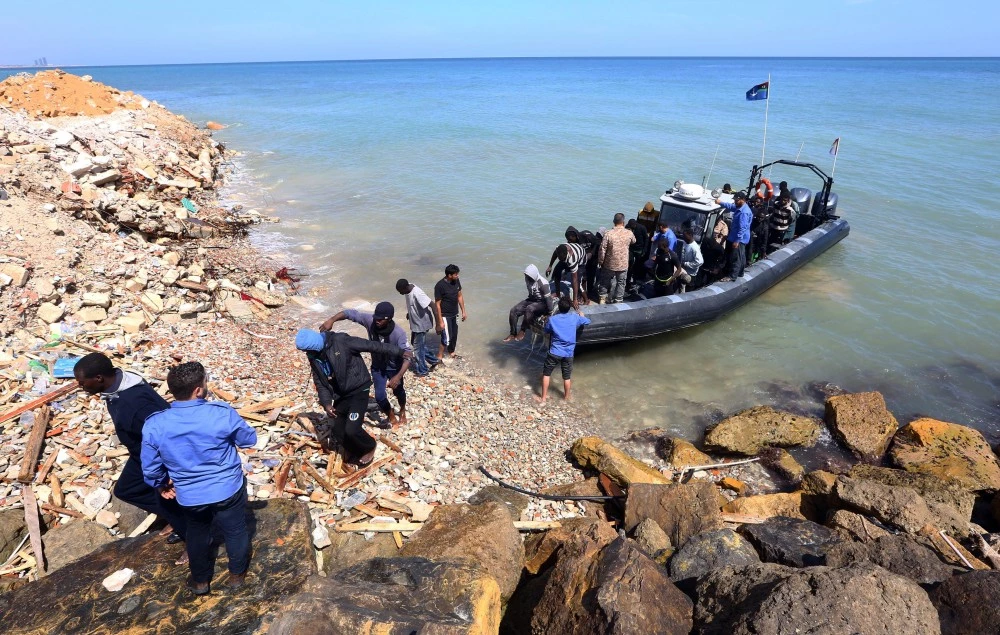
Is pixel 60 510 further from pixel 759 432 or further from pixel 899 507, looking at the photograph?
pixel 759 432

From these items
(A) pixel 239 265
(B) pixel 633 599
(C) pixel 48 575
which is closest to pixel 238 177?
(A) pixel 239 265

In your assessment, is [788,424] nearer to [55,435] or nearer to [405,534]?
[405,534]

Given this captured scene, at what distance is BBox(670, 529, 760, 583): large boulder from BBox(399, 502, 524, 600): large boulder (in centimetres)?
121

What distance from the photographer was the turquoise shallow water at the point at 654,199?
8586 mm

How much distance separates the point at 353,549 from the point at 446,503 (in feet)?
3.41

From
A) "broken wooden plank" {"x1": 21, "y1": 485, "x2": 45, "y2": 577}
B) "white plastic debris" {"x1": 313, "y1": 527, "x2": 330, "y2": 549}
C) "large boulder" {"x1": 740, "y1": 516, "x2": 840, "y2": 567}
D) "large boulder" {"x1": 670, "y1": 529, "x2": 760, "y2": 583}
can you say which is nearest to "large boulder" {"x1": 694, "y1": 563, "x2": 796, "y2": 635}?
"large boulder" {"x1": 670, "y1": 529, "x2": 760, "y2": 583}

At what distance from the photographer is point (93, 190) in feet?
36.3

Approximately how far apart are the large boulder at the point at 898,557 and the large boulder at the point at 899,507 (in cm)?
58

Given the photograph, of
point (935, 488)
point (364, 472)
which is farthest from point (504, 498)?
point (935, 488)

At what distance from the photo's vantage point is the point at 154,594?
3332 mm

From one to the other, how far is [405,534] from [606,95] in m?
64.7

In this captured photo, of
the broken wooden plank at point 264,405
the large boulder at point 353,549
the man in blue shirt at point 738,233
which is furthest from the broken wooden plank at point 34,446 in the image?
the man in blue shirt at point 738,233

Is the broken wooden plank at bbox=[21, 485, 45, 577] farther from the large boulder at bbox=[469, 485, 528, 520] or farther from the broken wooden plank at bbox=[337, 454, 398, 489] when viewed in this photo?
the large boulder at bbox=[469, 485, 528, 520]

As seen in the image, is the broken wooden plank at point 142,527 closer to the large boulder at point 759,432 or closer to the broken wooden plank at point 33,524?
the broken wooden plank at point 33,524
